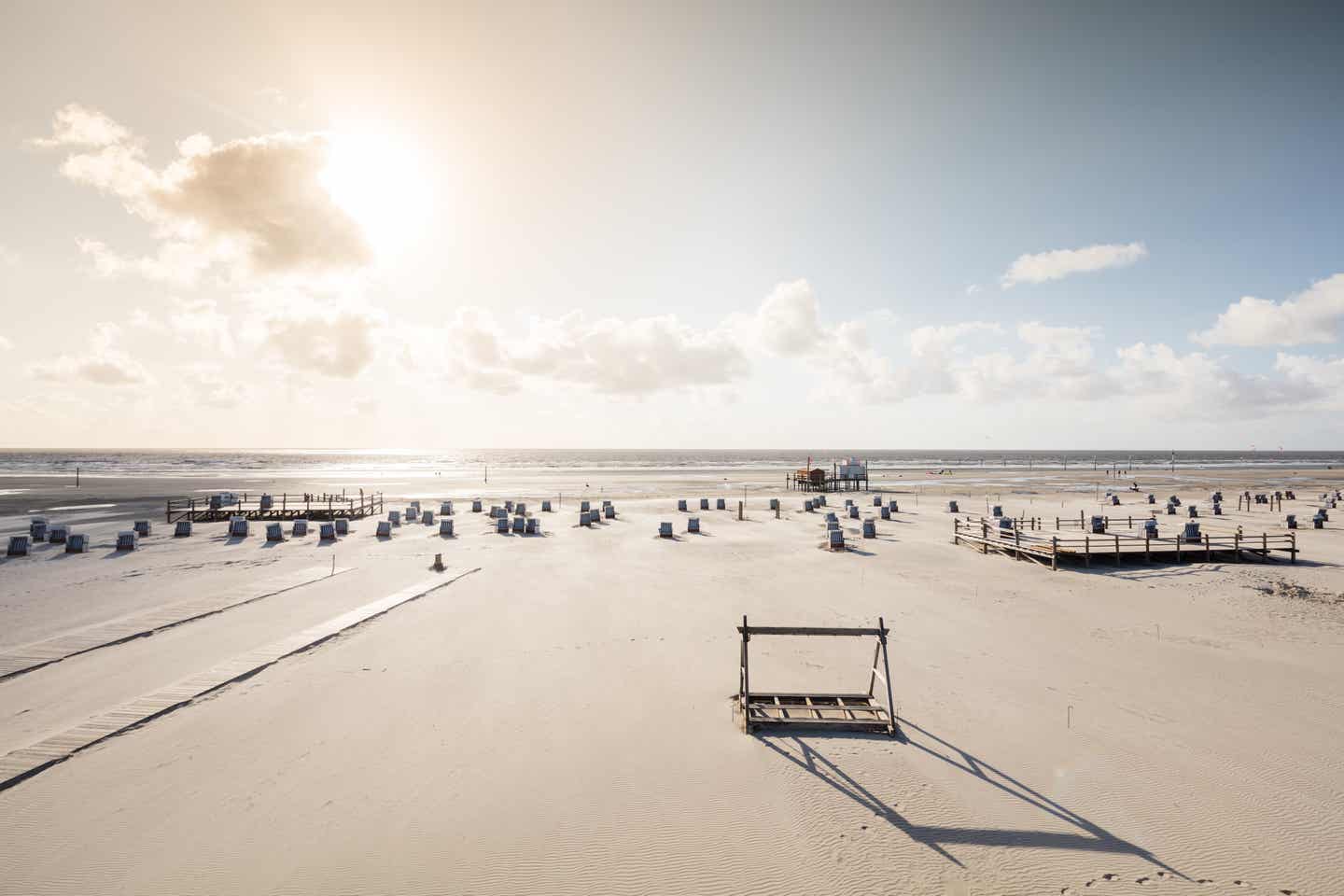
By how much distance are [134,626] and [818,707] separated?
62.5ft

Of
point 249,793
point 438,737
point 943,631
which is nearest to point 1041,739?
point 943,631

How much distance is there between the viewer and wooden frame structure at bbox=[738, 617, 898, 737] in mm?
11031

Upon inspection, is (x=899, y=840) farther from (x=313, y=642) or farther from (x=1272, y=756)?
(x=313, y=642)

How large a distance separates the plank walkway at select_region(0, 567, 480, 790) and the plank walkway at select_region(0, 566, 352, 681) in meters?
4.37

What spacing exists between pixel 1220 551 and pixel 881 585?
19.4 m

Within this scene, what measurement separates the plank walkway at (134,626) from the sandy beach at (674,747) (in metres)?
0.57

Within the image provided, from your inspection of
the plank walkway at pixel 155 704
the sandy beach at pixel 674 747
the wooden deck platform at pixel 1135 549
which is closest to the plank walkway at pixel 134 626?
the sandy beach at pixel 674 747

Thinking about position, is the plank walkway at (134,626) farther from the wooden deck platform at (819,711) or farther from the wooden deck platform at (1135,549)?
the wooden deck platform at (1135,549)

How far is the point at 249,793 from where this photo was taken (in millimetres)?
8984

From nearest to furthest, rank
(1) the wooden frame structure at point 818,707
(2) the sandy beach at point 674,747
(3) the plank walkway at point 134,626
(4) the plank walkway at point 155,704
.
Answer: (2) the sandy beach at point 674,747 < (4) the plank walkway at point 155,704 < (1) the wooden frame structure at point 818,707 < (3) the plank walkway at point 134,626

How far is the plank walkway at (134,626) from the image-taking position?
47.1 ft

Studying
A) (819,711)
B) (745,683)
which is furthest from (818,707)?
(745,683)

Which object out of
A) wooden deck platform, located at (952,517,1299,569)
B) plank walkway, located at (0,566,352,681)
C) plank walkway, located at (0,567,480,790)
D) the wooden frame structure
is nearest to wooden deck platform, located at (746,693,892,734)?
the wooden frame structure

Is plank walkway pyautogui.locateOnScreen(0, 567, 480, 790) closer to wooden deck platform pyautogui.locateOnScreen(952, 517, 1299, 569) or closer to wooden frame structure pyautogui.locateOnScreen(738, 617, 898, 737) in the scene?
wooden frame structure pyautogui.locateOnScreen(738, 617, 898, 737)
